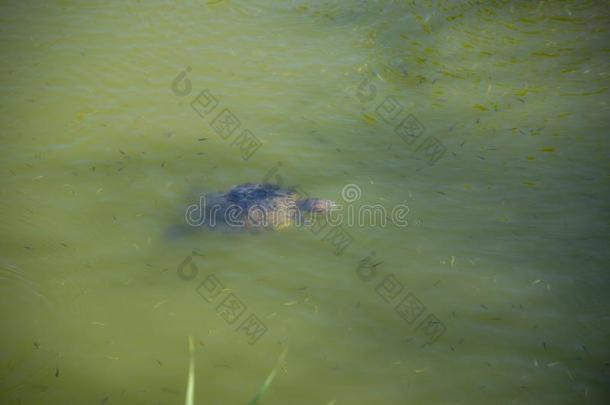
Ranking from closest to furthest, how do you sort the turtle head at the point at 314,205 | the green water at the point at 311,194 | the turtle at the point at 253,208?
the green water at the point at 311,194 < the turtle at the point at 253,208 < the turtle head at the point at 314,205

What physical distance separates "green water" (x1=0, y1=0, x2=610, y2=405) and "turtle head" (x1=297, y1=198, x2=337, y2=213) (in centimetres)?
19

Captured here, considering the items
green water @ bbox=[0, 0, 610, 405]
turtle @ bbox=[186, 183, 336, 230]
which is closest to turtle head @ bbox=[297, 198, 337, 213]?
turtle @ bbox=[186, 183, 336, 230]

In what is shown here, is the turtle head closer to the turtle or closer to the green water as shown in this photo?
the turtle

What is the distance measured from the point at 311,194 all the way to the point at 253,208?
61 centimetres

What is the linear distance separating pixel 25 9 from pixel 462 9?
6.19 meters

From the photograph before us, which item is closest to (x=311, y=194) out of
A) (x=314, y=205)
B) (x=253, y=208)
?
(x=314, y=205)

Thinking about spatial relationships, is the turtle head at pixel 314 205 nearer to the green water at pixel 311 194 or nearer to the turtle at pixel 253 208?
the turtle at pixel 253 208

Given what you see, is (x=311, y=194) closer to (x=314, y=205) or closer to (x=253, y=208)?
(x=314, y=205)

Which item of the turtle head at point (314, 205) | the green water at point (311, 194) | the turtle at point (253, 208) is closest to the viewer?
the green water at point (311, 194)

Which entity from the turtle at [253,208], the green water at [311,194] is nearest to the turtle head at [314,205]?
the turtle at [253,208]

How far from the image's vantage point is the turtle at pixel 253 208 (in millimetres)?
3615

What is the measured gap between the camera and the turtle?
3615mm

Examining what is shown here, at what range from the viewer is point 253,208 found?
362 cm

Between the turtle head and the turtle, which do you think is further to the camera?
the turtle head
